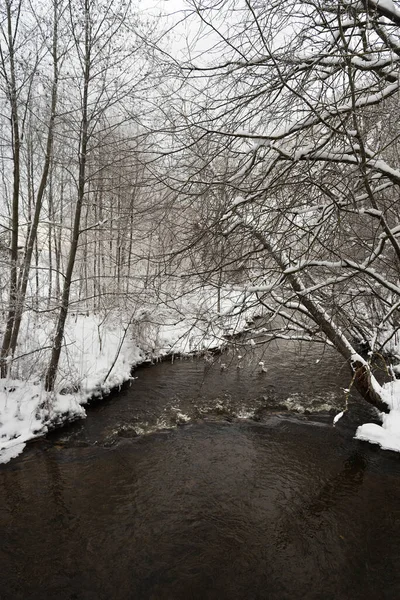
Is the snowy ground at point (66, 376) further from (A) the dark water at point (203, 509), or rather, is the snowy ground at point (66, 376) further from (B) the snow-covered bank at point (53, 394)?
(A) the dark water at point (203, 509)

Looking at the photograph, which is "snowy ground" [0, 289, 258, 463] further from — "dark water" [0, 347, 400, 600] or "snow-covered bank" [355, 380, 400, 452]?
"snow-covered bank" [355, 380, 400, 452]

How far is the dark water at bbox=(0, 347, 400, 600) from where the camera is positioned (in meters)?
3.77

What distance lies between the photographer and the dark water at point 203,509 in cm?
377

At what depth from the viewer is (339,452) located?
6055 mm

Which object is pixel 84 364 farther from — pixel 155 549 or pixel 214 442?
pixel 155 549

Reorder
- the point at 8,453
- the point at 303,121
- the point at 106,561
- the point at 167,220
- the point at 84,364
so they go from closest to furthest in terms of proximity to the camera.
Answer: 1. the point at 303,121
2. the point at 167,220
3. the point at 106,561
4. the point at 8,453
5. the point at 84,364

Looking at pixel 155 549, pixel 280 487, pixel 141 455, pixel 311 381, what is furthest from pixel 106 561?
pixel 311 381

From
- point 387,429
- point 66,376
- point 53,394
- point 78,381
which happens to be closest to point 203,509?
point 387,429

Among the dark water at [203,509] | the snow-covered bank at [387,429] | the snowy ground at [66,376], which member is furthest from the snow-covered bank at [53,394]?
the snow-covered bank at [387,429]

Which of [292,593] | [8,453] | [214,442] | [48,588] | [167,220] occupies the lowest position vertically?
[292,593]

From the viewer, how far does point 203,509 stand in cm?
479

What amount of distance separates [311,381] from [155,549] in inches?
253

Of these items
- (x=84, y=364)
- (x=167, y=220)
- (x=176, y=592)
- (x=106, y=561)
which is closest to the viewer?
(x=167, y=220)

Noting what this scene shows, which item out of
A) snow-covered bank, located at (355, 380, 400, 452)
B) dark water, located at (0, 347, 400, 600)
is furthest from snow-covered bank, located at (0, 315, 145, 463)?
snow-covered bank, located at (355, 380, 400, 452)
